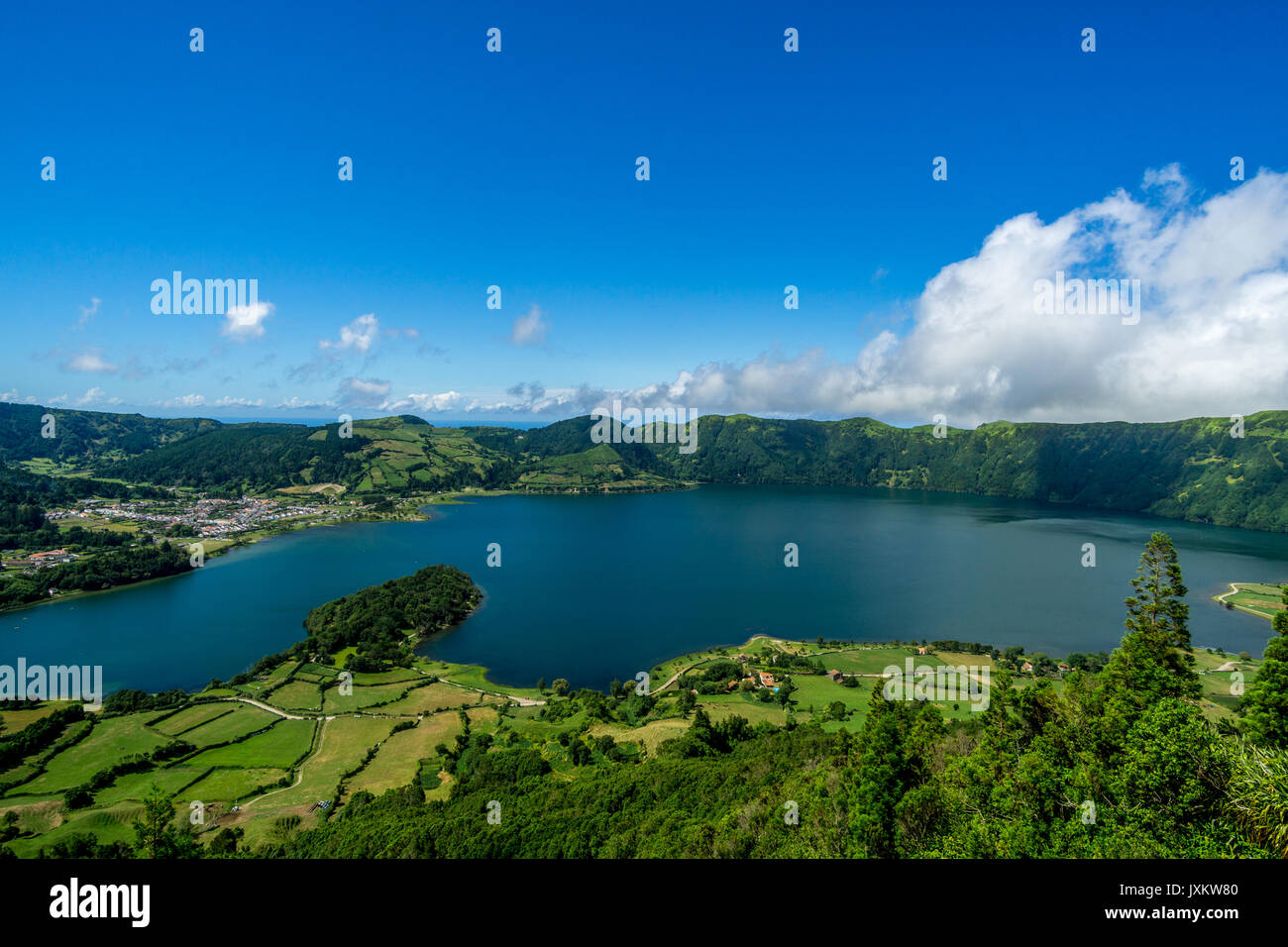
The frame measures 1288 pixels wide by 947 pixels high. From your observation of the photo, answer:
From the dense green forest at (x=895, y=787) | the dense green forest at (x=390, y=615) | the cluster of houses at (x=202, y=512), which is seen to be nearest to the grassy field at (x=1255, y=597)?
the dense green forest at (x=895, y=787)

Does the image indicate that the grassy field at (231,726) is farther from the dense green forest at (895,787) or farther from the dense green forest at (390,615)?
the dense green forest at (390,615)

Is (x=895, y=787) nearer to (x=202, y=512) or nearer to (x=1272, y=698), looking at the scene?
(x=1272, y=698)

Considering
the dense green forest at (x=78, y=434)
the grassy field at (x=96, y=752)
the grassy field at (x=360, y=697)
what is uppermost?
the dense green forest at (x=78, y=434)

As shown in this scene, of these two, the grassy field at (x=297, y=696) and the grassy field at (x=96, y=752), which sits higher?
the grassy field at (x=96, y=752)
